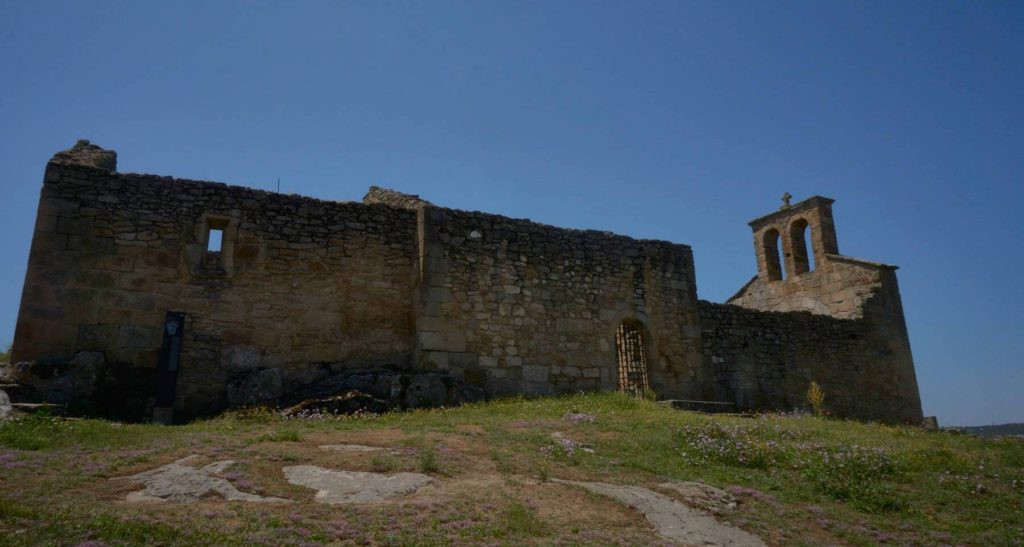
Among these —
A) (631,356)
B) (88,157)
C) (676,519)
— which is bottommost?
(676,519)

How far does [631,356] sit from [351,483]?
35.3 feet

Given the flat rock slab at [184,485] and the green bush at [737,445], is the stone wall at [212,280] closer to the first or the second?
the flat rock slab at [184,485]

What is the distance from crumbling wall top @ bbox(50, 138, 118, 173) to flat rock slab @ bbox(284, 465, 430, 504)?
820 centimetres

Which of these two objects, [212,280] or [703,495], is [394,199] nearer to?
[212,280]

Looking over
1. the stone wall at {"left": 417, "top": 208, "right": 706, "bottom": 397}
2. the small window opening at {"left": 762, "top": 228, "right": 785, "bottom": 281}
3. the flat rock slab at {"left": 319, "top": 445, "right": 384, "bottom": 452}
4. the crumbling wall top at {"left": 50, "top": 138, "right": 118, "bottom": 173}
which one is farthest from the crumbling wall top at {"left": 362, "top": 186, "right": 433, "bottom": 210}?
the small window opening at {"left": 762, "top": 228, "right": 785, "bottom": 281}

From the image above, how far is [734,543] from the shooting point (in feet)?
21.2

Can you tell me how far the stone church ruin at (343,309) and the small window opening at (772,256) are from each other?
14.4ft

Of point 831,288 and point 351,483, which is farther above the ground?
point 831,288

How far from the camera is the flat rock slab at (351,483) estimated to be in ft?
22.0

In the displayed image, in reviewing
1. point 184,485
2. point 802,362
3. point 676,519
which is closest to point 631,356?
point 802,362

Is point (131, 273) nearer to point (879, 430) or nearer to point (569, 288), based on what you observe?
point (569, 288)

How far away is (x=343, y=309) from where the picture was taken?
1364cm

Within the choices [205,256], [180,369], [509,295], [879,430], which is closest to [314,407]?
[180,369]

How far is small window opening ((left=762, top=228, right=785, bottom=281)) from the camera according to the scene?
75.7 ft
